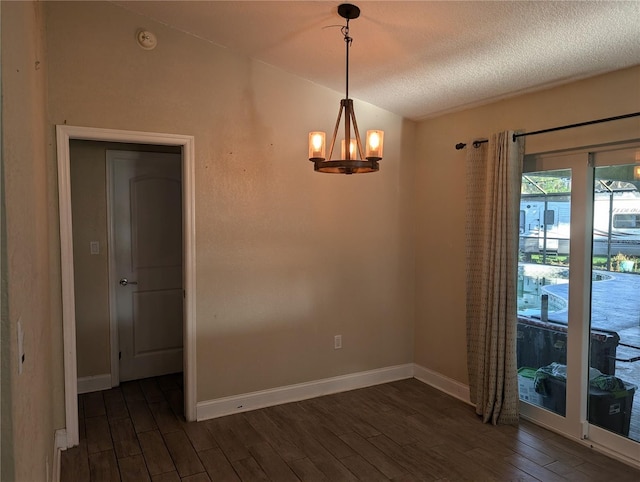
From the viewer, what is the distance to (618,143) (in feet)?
9.36

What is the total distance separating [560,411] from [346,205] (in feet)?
7.63

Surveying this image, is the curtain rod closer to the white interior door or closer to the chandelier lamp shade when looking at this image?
the chandelier lamp shade

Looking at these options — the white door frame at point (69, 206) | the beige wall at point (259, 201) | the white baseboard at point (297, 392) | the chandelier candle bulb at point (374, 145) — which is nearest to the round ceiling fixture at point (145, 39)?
the beige wall at point (259, 201)

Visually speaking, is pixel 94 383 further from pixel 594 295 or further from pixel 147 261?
pixel 594 295

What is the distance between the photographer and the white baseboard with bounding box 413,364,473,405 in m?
3.89

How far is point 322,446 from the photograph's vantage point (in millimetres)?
3092

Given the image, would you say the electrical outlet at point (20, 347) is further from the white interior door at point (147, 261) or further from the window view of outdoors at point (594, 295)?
the window view of outdoors at point (594, 295)

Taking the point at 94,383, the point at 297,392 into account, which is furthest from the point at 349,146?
the point at 94,383

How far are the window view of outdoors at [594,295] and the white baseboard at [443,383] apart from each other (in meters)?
0.50

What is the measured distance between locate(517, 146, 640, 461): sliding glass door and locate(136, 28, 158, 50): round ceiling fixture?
2.92 metres

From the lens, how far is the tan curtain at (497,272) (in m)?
3.29

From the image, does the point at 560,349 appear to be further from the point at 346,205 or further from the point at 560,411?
the point at 346,205

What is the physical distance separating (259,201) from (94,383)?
2273mm

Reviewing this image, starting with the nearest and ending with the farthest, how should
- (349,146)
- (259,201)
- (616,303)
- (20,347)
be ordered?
(20,347) < (349,146) < (616,303) < (259,201)
